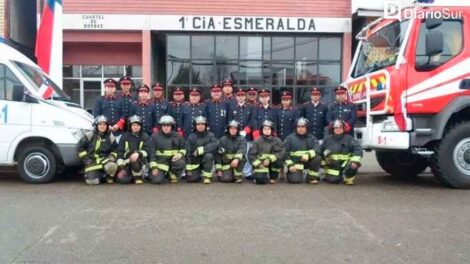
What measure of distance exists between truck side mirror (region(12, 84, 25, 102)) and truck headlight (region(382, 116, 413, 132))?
6075mm

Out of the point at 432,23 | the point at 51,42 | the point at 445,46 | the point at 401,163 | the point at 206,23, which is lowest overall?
the point at 401,163

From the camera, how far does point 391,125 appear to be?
28.8 ft

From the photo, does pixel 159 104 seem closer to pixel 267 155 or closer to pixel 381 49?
pixel 267 155

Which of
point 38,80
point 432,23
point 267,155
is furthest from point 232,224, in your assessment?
point 38,80

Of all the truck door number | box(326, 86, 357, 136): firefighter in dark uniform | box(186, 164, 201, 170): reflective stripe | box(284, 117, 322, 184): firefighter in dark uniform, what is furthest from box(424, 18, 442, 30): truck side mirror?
the truck door number

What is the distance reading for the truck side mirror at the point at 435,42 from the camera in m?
8.35

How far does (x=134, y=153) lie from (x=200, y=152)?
1.16m

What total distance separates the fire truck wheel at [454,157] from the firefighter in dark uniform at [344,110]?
61.6 inches

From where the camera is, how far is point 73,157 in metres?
9.22

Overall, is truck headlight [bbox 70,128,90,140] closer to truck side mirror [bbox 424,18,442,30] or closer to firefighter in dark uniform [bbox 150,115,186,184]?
firefighter in dark uniform [bbox 150,115,186,184]

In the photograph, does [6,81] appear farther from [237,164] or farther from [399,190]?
[399,190]

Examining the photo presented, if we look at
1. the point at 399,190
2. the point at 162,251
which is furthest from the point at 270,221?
the point at 399,190

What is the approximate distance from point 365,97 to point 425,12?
173cm

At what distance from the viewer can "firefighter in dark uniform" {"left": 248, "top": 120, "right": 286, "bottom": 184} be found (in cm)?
944
